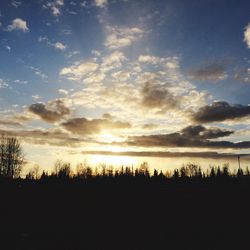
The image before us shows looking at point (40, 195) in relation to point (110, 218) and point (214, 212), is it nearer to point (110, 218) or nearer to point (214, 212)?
point (110, 218)

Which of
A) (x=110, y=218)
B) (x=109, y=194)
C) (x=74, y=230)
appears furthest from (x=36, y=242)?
(x=109, y=194)

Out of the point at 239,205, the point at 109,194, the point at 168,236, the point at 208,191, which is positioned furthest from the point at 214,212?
the point at 109,194

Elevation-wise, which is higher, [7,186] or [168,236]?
[7,186]

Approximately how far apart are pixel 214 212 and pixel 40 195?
4094 cm

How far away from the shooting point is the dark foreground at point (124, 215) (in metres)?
32.5

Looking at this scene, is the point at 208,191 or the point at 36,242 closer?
the point at 36,242

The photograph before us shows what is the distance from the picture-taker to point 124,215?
52562mm

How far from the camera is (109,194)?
2603 inches

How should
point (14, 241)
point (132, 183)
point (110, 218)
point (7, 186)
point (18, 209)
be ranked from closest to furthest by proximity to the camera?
point (14, 241), point (110, 218), point (18, 209), point (7, 186), point (132, 183)

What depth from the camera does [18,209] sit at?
58.5 m

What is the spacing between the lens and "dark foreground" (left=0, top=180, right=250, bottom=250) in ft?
107

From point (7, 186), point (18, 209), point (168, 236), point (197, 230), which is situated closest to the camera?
point (168, 236)

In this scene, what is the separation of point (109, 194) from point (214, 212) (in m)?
24.7

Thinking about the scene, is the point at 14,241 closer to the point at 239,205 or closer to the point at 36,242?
the point at 36,242
